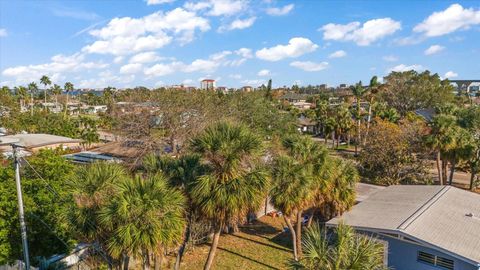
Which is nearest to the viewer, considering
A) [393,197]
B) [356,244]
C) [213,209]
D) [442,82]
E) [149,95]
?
[356,244]

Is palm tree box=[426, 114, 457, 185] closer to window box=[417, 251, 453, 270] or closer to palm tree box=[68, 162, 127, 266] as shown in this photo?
window box=[417, 251, 453, 270]

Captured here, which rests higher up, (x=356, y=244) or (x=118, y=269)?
(x=356, y=244)

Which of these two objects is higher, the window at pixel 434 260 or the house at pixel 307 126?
the house at pixel 307 126

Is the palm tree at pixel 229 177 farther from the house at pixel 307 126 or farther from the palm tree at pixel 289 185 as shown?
the house at pixel 307 126

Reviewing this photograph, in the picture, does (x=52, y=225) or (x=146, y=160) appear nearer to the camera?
(x=146, y=160)

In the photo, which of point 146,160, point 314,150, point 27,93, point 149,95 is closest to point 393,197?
point 314,150

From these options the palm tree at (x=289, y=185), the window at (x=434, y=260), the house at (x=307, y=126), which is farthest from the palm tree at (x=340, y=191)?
the house at (x=307, y=126)

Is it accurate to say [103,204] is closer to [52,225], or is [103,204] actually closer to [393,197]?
[52,225]
